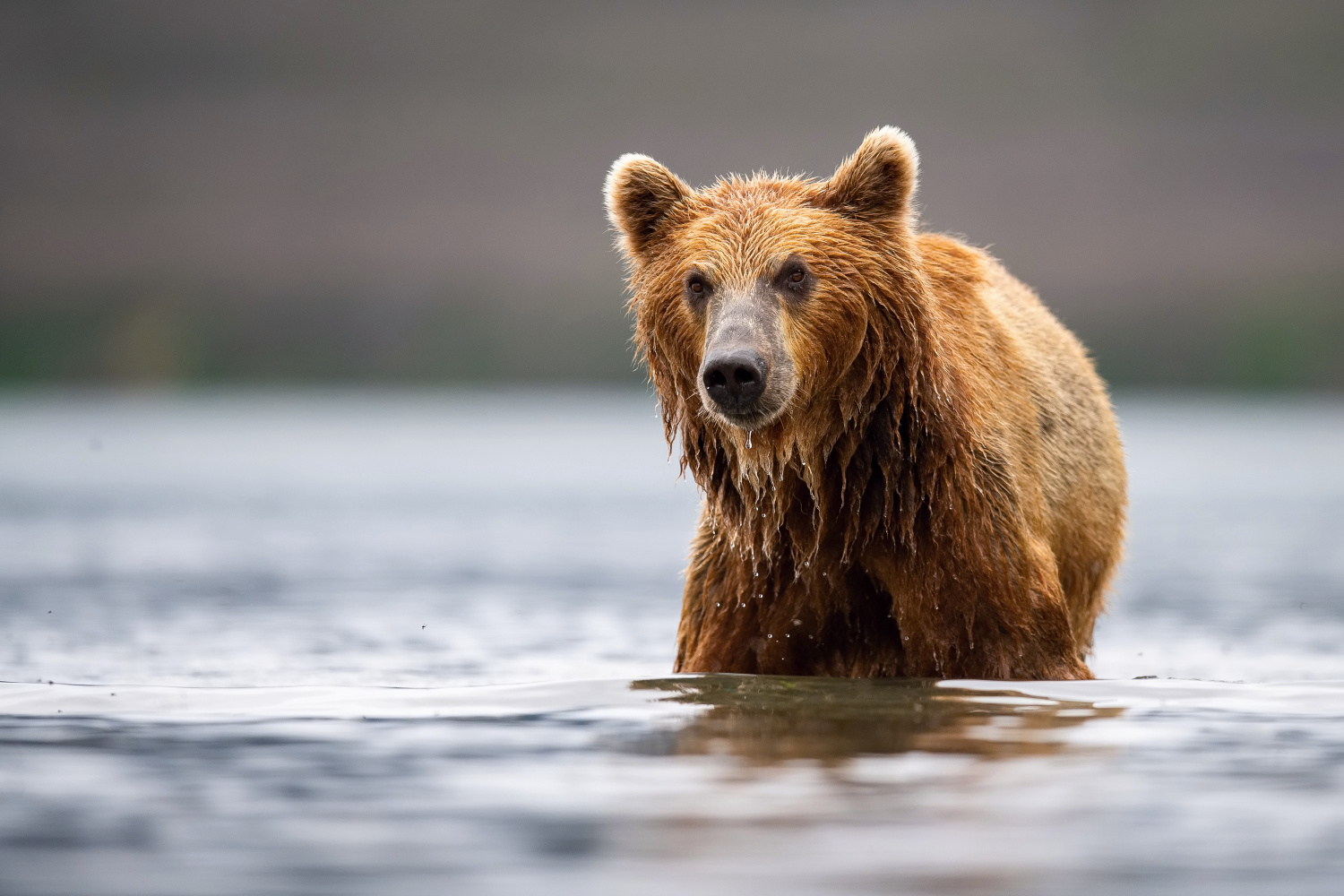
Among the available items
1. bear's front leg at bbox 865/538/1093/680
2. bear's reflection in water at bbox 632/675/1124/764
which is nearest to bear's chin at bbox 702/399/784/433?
bear's front leg at bbox 865/538/1093/680

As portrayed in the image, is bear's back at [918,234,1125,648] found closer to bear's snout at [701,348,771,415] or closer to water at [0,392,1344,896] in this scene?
water at [0,392,1344,896]

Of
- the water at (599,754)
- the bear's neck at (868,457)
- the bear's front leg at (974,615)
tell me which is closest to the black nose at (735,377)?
the bear's neck at (868,457)

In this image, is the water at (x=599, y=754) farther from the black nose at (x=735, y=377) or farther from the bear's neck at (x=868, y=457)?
the black nose at (x=735, y=377)

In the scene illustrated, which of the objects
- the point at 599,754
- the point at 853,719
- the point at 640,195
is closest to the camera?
the point at 599,754

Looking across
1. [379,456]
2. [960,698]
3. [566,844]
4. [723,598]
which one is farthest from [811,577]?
[379,456]

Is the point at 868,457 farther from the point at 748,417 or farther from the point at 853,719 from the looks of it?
the point at 853,719

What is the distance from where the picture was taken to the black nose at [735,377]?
6.55 m

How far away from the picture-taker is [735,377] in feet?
21.7

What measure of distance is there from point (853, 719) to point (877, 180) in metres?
2.34

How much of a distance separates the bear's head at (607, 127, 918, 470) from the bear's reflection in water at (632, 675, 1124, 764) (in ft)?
3.20

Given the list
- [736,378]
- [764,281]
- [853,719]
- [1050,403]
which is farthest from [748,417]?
[1050,403]

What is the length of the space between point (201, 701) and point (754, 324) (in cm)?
254

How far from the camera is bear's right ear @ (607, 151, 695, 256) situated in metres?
7.50

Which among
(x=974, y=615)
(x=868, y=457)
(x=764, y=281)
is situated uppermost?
(x=764, y=281)
